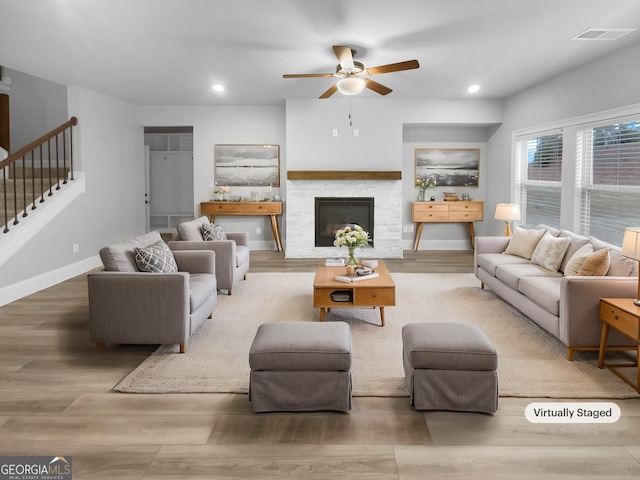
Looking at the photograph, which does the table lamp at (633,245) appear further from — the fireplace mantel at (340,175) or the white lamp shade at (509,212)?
the fireplace mantel at (340,175)

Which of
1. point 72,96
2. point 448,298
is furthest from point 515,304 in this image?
point 72,96

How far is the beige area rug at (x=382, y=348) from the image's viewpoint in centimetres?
330

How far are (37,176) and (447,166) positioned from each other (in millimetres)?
6566

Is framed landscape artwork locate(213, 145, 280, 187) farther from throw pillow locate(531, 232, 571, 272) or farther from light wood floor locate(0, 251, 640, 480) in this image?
light wood floor locate(0, 251, 640, 480)

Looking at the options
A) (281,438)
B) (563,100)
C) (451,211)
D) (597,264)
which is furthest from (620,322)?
(451,211)

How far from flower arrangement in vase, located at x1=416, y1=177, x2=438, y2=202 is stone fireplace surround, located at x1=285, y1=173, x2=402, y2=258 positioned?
0.79 m

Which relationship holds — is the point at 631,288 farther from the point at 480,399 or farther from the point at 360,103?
the point at 360,103

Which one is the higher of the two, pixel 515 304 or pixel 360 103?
pixel 360 103

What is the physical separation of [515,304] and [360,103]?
15.5 feet

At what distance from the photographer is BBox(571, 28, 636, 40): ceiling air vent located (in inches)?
177

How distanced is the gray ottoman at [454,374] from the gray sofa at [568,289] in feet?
3.89

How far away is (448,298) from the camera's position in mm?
→ 5691

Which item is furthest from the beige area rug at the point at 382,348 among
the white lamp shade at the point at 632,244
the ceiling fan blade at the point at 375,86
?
the ceiling fan blade at the point at 375,86

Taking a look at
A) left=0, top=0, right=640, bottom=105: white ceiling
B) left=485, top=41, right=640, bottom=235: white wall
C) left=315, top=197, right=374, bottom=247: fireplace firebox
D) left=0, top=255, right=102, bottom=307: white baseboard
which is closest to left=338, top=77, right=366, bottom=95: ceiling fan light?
left=0, top=0, right=640, bottom=105: white ceiling
